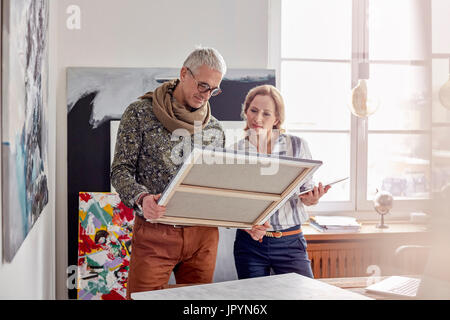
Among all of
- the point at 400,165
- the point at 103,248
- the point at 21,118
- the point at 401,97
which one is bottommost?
the point at 103,248

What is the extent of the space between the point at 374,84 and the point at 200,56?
2002mm

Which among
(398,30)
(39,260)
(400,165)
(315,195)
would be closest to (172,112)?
(315,195)

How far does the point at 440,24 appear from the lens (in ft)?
11.3

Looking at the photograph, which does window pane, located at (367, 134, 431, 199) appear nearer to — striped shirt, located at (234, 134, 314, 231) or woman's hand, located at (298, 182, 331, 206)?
striped shirt, located at (234, 134, 314, 231)

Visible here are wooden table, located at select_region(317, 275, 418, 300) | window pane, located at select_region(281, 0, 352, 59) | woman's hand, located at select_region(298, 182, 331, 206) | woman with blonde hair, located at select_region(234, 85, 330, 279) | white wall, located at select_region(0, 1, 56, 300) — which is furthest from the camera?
window pane, located at select_region(281, 0, 352, 59)

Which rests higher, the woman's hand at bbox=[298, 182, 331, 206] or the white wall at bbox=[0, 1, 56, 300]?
the woman's hand at bbox=[298, 182, 331, 206]

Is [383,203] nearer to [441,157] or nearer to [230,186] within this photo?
[441,157]

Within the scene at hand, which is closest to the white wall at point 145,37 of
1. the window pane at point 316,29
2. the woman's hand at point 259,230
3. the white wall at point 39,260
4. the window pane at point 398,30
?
the white wall at point 39,260

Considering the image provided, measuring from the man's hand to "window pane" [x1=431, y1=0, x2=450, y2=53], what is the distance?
277 cm

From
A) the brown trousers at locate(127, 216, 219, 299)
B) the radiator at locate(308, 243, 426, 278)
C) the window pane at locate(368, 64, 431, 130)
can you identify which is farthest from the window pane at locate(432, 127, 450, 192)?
the brown trousers at locate(127, 216, 219, 299)

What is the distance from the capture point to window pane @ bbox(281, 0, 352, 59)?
10.5ft

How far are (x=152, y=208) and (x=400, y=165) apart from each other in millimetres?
2439

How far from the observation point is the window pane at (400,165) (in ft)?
10.8

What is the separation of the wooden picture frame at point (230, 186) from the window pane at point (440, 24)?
2.61 metres
